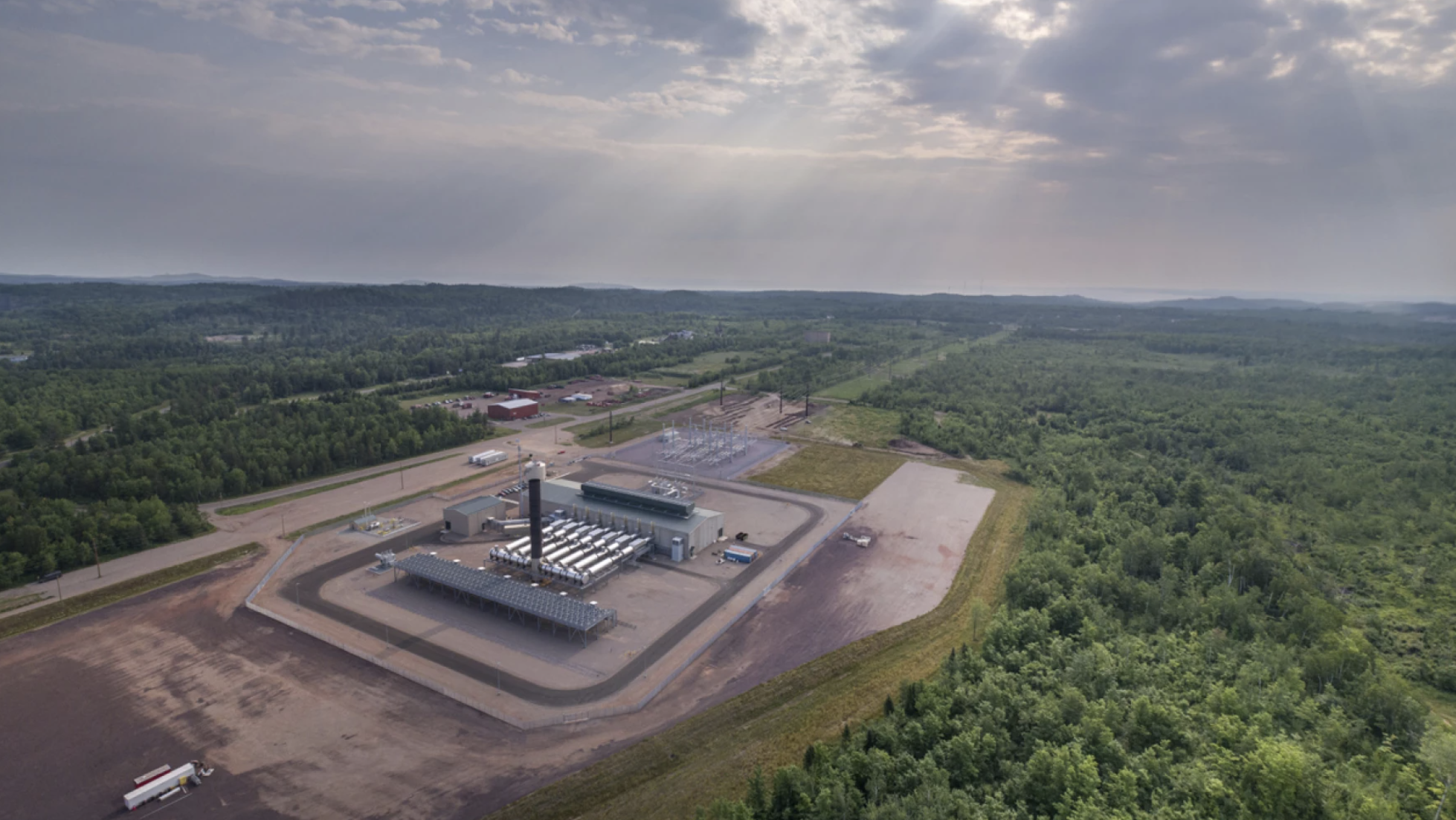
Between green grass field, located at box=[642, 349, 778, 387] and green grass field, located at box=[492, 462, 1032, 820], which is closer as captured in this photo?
green grass field, located at box=[492, 462, 1032, 820]

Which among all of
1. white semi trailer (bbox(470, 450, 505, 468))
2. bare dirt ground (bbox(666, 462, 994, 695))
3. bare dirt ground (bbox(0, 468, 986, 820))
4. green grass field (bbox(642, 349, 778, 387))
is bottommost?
bare dirt ground (bbox(0, 468, 986, 820))

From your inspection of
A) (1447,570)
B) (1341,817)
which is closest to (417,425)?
(1341,817)

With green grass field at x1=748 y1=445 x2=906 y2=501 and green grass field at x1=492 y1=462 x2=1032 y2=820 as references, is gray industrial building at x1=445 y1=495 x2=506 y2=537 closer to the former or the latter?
green grass field at x1=748 y1=445 x2=906 y2=501

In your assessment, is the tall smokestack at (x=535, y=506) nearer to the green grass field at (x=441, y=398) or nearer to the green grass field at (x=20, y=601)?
the green grass field at (x=20, y=601)

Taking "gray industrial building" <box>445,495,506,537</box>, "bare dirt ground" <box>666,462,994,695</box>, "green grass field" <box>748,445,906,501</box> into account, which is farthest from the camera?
"green grass field" <box>748,445,906,501</box>

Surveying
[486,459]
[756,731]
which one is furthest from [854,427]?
[756,731]

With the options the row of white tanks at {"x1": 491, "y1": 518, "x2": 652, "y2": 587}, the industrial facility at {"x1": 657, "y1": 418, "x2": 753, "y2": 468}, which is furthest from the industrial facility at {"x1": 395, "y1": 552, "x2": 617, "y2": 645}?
the industrial facility at {"x1": 657, "y1": 418, "x2": 753, "y2": 468}

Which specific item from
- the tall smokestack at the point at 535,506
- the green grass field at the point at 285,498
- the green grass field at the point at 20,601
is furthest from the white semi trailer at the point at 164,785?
the green grass field at the point at 285,498
